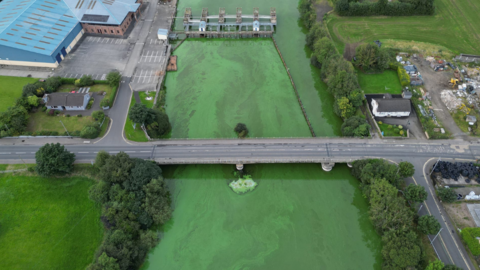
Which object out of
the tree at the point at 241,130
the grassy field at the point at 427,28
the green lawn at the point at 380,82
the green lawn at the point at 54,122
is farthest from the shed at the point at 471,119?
the green lawn at the point at 54,122

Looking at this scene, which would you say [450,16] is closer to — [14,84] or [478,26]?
[478,26]

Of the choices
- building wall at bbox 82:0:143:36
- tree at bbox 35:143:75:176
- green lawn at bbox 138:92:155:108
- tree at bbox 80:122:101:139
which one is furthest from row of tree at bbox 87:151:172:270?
building wall at bbox 82:0:143:36

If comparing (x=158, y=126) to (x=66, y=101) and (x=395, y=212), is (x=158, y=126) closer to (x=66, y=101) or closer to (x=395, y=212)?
(x=66, y=101)

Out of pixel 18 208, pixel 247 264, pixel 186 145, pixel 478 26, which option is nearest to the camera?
pixel 247 264

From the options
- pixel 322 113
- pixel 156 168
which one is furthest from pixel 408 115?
pixel 156 168

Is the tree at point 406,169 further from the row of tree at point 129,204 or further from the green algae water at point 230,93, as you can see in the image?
the row of tree at point 129,204

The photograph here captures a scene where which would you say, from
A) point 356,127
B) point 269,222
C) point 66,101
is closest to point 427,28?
point 356,127
